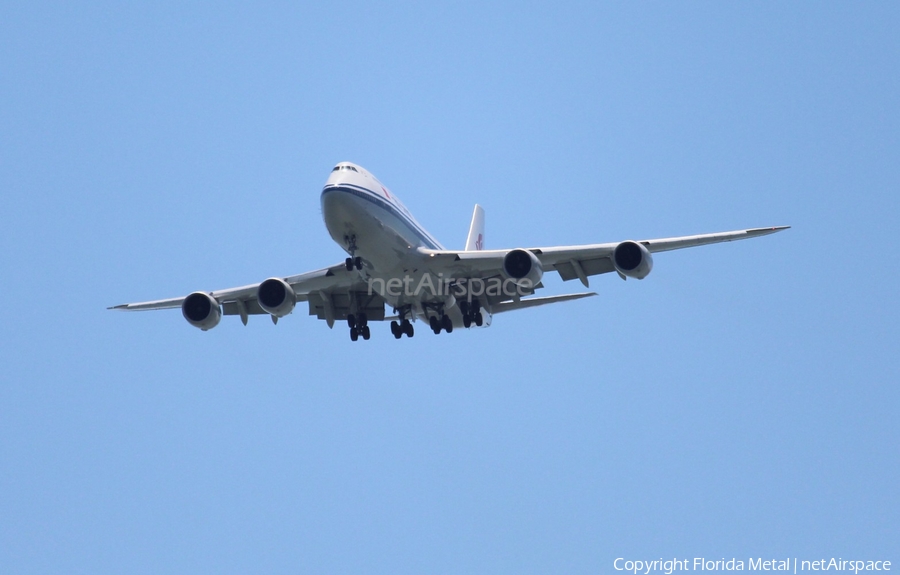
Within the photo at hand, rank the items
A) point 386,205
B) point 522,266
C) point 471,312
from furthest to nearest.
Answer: point 471,312 → point 522,266 → point 386,205

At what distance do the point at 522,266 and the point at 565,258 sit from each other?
1623 millimetres

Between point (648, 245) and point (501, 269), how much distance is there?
555cm

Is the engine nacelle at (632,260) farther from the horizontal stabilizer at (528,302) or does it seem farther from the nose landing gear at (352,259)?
the nose landing gear at (352,259)

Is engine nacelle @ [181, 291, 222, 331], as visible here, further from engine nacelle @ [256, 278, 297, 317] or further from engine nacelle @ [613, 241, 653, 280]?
engine nacelle @ [613, 241, 653, 280]

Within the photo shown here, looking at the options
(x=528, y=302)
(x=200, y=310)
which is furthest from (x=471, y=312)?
(x=200, y=310)

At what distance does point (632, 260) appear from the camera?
35.3 metres

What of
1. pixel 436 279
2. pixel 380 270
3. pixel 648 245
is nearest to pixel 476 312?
pixel 436 279

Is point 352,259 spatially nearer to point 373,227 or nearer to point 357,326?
point 373,227

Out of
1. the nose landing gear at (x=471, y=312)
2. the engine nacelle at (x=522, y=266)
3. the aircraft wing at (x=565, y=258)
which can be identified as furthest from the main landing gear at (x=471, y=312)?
the engine nacelle at (x=522, y=266)

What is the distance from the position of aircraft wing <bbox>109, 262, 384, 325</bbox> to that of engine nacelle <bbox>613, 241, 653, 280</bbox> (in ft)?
30.8

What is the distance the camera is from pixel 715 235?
34.9 m

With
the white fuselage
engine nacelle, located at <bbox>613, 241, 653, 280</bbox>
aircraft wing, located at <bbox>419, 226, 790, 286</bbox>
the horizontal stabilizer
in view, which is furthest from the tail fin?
engine nacelle, located at <bbox>613, 241, 653, 280</bbox>

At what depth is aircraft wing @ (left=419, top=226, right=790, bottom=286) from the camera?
35719 mm

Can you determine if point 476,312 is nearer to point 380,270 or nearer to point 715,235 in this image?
point 380,270
